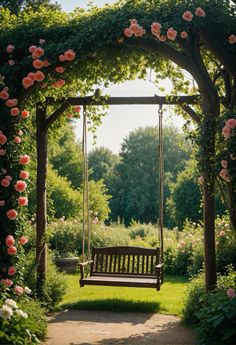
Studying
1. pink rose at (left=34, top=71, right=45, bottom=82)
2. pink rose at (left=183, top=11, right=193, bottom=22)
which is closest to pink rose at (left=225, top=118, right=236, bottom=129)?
pink rose at (left=183, top=11, right=193, bottom=22)

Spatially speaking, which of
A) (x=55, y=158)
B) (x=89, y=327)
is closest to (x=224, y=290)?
(x=89, y=327)

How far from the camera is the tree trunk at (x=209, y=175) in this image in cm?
598

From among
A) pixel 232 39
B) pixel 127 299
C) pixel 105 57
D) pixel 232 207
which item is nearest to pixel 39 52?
pixel 105 57

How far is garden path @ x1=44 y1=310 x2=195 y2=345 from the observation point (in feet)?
20.7

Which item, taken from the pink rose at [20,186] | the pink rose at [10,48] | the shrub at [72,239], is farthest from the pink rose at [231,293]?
the shrub at [72,239]

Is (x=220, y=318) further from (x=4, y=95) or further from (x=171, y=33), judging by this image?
(x=4, y=95)

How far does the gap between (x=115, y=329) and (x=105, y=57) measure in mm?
3396

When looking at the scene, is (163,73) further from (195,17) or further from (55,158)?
(55,158)

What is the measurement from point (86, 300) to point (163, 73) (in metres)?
4.00

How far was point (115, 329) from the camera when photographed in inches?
272

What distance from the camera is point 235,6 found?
20.3 ft

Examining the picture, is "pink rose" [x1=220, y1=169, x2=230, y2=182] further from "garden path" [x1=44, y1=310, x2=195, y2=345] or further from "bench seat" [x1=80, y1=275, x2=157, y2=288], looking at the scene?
"bench seat" [x1=80, y1=275, x2=157, y2=288]

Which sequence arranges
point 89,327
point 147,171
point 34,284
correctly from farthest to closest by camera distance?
point 147,171, point 34,284, point 89,327

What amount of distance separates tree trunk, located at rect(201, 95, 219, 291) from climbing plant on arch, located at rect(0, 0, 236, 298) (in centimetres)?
1
